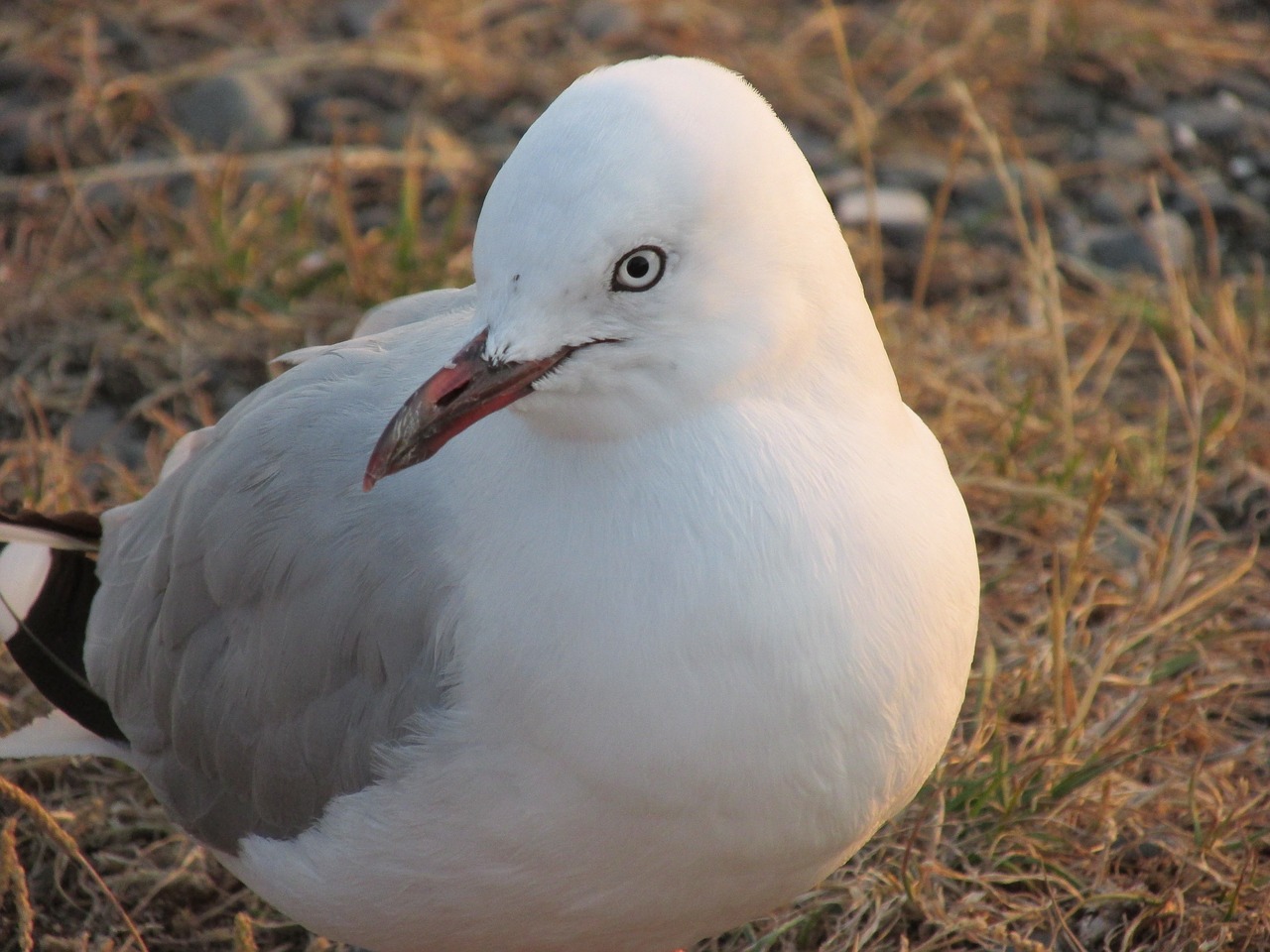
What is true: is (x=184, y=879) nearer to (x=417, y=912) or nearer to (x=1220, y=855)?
(x=417, y=912)

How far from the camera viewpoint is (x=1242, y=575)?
11.5 ft

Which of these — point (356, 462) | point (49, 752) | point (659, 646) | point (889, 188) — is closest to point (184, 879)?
point (49, 752)

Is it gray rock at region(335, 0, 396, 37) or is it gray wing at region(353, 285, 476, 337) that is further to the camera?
gray rock at region(335, 0, 396, 37)

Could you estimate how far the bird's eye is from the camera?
Answer: 1824 mm

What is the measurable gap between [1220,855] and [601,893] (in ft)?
4.04

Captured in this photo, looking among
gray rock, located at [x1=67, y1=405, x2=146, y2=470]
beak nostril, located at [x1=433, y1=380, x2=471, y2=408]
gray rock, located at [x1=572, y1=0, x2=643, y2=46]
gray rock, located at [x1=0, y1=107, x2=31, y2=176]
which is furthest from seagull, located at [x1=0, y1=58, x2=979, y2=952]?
gray rock, located at [x1=572, y1=0, x2=643, y2=46]

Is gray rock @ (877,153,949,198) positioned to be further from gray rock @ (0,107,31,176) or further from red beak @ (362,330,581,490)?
red beak @ (362,330,581,490)

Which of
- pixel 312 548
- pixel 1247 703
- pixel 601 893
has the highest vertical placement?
pixel 312 548

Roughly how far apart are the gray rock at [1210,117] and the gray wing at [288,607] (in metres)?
3.24

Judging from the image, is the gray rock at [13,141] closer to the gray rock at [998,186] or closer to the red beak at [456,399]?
the gray rock at [998,186]

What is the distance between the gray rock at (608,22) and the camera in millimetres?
5383

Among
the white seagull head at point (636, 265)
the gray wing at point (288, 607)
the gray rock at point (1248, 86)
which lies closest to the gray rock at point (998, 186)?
the gray rock at point (1248, 86)

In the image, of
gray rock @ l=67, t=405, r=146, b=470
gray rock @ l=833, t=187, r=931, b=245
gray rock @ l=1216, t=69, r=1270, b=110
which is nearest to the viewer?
gray rock @ l=67, t=405, r=146, b=470

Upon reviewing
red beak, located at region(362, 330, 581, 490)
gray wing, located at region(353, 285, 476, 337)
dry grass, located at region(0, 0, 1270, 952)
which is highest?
red beak, located at region(362, 330, 581, 490)
